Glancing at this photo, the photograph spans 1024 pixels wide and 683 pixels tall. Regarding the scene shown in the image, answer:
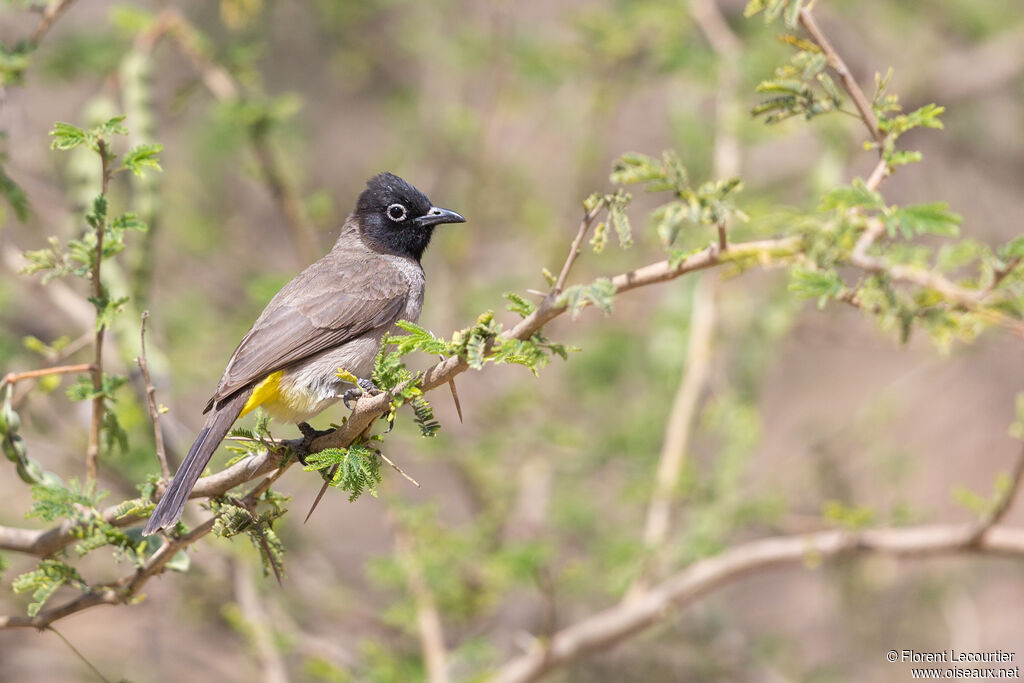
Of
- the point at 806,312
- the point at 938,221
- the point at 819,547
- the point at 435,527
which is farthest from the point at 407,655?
the point at 938,221

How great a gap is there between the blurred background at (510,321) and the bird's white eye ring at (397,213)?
23.5 inches

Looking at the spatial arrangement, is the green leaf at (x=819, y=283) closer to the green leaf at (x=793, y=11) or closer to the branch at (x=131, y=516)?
the green leaf at (x=793, y=11)

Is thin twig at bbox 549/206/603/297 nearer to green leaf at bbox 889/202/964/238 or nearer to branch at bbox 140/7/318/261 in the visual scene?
green leaf at bbox 889/202/964/238

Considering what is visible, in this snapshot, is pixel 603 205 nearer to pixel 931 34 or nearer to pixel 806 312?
pixel 806 312

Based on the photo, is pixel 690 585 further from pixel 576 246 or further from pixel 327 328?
pixel 576 246

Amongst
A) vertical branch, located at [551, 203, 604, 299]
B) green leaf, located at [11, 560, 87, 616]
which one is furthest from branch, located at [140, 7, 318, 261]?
vertical branch, located at [551, 203, 604, 299]

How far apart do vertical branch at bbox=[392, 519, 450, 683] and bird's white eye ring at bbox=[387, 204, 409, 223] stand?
1.30 metres

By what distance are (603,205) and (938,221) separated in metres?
0.67

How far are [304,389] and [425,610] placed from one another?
53.5 inches

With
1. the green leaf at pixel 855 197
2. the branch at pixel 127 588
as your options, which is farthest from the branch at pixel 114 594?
the green leaf at pixel 855 197

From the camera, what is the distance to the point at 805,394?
8562mm

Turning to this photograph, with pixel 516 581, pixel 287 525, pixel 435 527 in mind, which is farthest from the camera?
pixel 287 525

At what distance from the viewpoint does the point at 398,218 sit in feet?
13.0

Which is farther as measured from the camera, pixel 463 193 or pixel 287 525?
pixel 463 193
